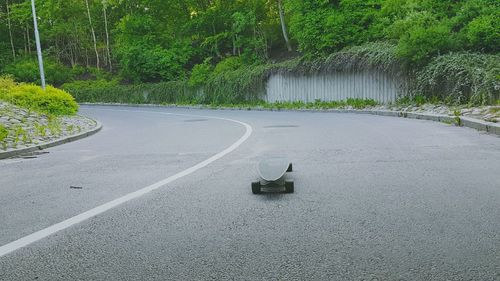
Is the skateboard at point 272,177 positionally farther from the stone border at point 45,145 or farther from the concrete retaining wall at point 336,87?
the concrete retaining wall at point 336,87

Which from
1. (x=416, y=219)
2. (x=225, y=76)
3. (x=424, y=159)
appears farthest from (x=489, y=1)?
(x=225, y=76)

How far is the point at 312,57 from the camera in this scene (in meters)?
22.1

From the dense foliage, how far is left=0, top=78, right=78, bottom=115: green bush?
446 inches

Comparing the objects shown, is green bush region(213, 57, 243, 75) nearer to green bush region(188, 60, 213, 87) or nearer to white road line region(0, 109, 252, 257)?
green bush region(188, 60, 213, 87)

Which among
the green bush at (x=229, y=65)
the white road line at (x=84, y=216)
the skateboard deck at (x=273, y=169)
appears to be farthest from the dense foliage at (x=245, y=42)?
the white road line at (x=84, y=216)

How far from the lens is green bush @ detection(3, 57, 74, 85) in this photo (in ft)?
149

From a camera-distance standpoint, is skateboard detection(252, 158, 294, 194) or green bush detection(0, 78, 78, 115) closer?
skateboard detection(252, 158, 294, 194)

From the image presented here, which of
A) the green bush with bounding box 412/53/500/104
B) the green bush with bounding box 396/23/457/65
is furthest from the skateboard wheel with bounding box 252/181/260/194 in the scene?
the green bush with bounding box 396/23/457/65

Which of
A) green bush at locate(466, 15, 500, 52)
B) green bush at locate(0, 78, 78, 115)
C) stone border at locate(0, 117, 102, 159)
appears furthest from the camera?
green bush at locate(0, 78, 78, 115)

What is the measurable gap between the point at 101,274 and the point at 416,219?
7.62 ft

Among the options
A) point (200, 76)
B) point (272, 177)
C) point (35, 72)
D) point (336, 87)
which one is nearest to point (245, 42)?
point (200, 76)

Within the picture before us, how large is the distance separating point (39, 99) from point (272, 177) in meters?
14.1

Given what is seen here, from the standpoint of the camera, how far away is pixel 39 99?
1593 centimetres

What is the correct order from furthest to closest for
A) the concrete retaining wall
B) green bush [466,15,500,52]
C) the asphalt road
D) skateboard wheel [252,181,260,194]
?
1. the concrete retaining wall
2. green bush [466,15,500,52]
3. skateboard wheel [252,181,260,194]
4. the asphalt road
